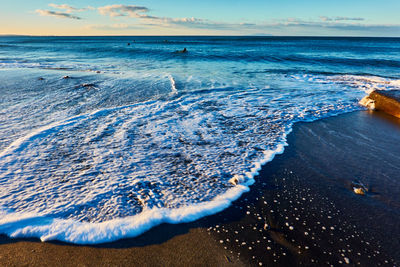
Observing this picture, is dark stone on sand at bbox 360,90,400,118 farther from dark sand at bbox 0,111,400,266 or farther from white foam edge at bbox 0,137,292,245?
white foam edge at bbox 0,137,292,245

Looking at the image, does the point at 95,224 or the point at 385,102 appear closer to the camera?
the point at 95,224

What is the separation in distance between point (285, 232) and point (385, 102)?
273 inches

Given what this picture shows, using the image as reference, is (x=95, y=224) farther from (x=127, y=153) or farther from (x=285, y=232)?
(x=285, y=232)

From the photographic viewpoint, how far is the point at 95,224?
2.70m

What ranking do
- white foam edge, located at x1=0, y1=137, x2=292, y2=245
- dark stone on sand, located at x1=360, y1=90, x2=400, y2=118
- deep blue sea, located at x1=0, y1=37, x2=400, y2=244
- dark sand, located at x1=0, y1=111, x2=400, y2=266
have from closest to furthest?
dark sand, located at x1=0, y1=111, x2=400, y2=266 → white foam edge, located at x1=0, y1=137, x2=292, y2=245 → deep blue sea, located at x1=0, y1=37, x2=400, y2=244 → dark stone on sand, located at x1=360, y1=90, x2=400, y2=118

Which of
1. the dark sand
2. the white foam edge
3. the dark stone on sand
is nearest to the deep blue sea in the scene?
the white foam edge

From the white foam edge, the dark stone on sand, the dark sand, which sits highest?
the dark stone on sand

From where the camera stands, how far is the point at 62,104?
23.4 feet

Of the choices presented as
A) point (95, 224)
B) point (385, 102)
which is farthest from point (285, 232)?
point (385, 102)

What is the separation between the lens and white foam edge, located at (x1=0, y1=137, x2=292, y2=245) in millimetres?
2529

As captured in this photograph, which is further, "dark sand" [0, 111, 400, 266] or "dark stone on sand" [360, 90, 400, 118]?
"dark stone on sand" [360, 90, 400, 118]

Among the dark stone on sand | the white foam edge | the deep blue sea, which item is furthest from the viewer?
the dark stone on sand

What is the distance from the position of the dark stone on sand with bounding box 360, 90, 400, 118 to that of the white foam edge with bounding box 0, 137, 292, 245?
687 cm

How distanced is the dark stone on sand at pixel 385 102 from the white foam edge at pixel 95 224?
6866 millimetres
